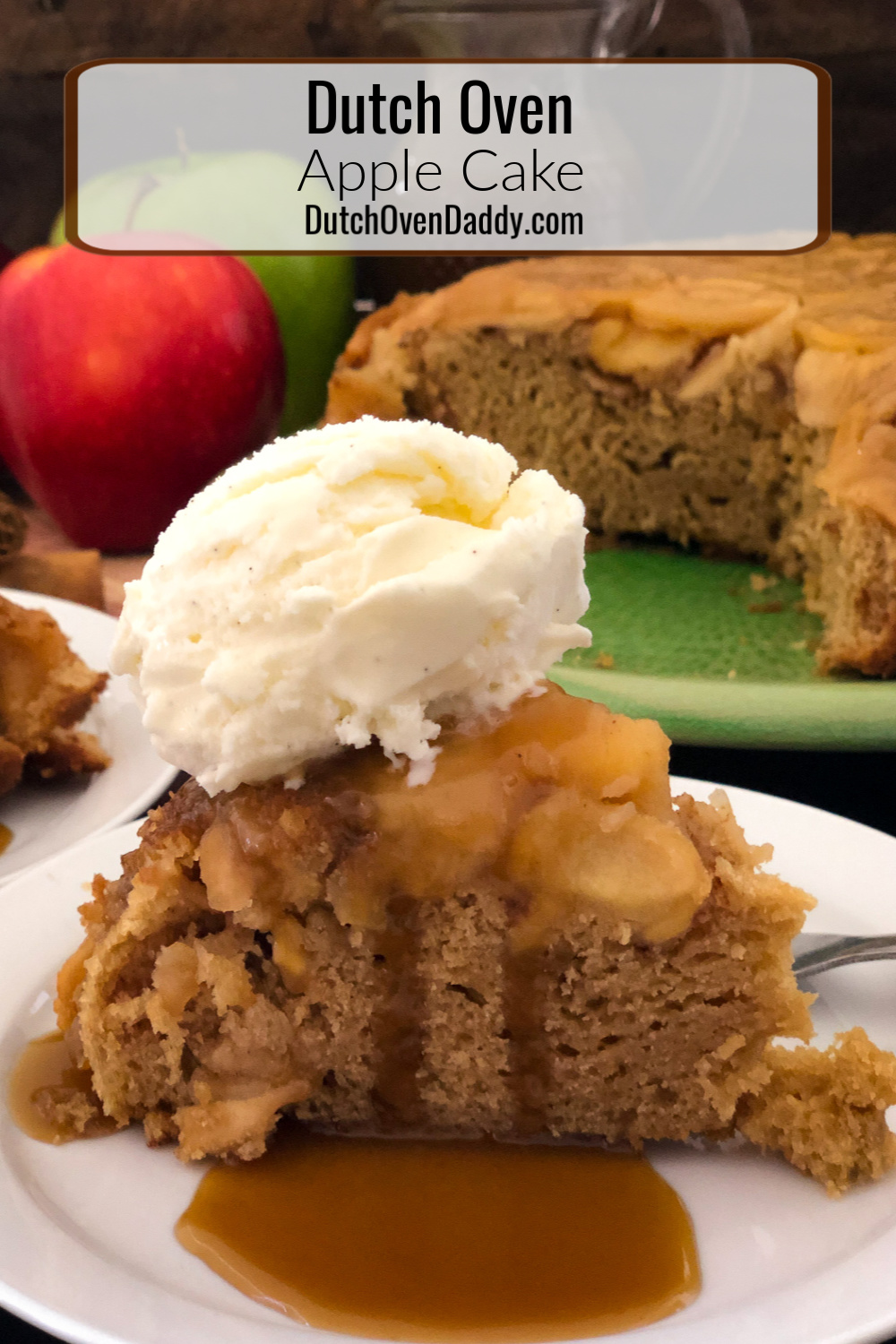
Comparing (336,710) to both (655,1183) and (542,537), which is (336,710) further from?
(655,1183)

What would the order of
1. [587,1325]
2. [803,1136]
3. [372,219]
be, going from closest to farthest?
[587,1325]
[803,1136]
[372,219]

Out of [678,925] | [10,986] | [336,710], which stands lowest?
[10,986]

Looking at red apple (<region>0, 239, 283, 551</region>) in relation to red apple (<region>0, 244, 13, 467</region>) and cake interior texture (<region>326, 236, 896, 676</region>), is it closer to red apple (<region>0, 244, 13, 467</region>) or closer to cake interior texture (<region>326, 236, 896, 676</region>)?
red apple (<region>0, 244, 13, 467</region>)

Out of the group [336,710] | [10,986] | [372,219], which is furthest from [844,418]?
[10,986]

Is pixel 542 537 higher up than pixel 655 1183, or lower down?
higher up

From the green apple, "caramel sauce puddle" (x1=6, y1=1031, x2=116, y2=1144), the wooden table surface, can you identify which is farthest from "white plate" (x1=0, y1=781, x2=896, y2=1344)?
the green apple

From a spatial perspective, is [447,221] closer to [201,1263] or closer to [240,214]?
[240,214]

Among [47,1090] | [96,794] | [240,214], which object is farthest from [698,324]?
[47,1090]
